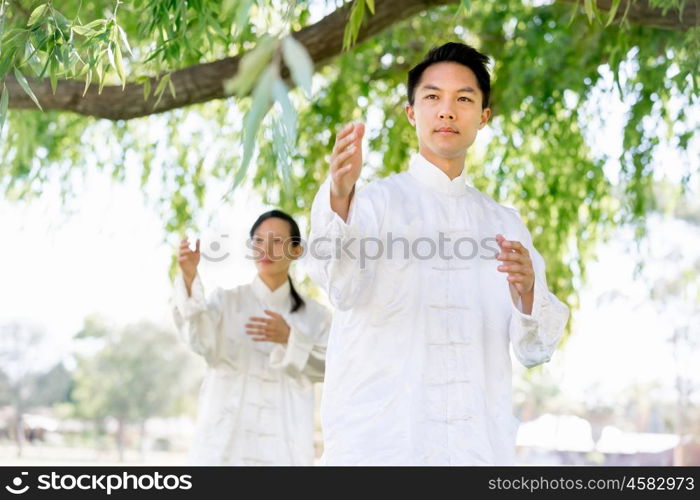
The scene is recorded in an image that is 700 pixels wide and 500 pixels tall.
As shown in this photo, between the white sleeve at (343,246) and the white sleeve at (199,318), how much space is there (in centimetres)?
156

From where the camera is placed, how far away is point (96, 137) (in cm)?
595

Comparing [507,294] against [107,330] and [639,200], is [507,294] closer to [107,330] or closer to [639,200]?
[639,200]

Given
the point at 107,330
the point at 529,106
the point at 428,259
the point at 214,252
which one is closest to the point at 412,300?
the point at 428,259

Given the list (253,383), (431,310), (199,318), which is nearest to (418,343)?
(431,310)

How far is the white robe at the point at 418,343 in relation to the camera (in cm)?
239

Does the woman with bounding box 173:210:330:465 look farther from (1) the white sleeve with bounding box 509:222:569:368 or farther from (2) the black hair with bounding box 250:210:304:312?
(1) the white sleeve with bounding box 509:222:569:368

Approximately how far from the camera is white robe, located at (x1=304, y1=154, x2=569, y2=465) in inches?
94.3

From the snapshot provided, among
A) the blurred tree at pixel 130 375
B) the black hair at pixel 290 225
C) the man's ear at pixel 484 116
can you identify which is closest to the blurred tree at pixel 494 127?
the black hair at pixel 290 225

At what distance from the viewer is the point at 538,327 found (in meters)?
2.46

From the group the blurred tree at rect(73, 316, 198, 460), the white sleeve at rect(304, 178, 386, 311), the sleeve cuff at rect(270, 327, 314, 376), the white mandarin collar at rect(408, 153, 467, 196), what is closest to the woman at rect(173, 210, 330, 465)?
the sleeve cuff at rect(270, 327, 314, 376)

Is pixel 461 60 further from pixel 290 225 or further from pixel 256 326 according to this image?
pixel 290 225

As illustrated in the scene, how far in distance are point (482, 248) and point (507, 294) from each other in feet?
0.44
